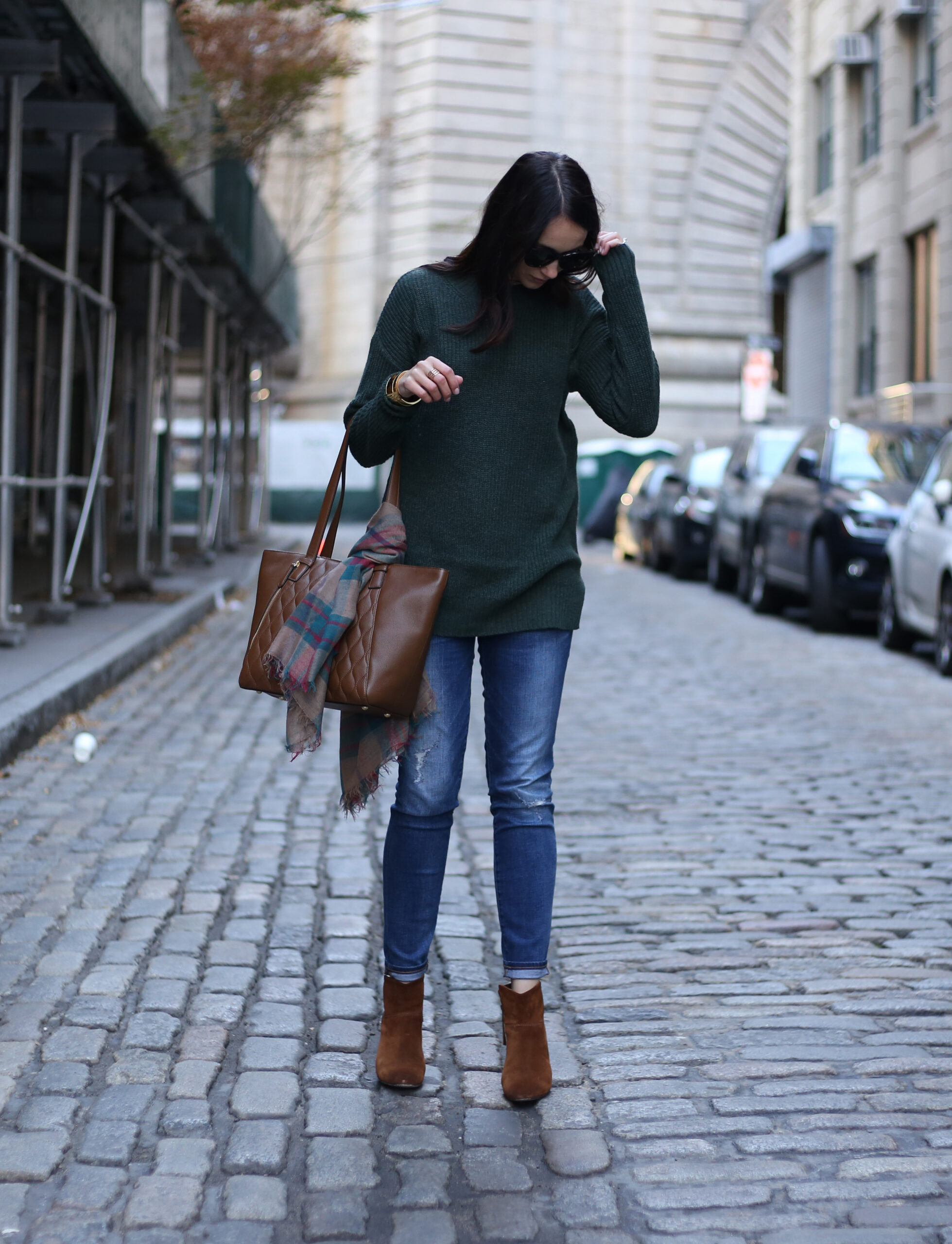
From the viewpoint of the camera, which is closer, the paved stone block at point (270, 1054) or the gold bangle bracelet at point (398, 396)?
the gold bangle bracelet at point (398, 396)

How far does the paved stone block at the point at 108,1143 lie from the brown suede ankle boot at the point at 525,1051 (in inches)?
28.6

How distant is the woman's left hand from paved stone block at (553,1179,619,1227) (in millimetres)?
1744

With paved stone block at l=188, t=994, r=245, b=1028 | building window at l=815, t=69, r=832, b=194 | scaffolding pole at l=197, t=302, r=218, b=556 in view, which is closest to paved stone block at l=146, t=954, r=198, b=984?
paved stone block at l=188, t=994, r=245, b=1028

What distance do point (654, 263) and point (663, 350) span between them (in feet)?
7.21

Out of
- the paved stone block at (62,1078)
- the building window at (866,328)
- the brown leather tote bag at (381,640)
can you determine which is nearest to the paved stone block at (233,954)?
the paved stone block at (62,1078)

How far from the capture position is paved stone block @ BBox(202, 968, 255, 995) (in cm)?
416

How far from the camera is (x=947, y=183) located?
23.2 metres

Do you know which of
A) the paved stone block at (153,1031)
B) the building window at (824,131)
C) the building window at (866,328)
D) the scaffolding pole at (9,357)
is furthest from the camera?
the building window at (824,131)

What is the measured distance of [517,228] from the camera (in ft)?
10.9

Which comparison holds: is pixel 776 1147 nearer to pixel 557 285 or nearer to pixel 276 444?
pixel 557 285

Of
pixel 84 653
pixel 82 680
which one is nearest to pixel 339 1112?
pixel 82 680

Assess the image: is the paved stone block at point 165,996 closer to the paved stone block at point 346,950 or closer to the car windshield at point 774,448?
the paved stone block at point 346,950

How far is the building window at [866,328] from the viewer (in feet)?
90.9

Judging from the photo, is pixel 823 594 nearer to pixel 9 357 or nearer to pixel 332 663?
pixel 9 357
